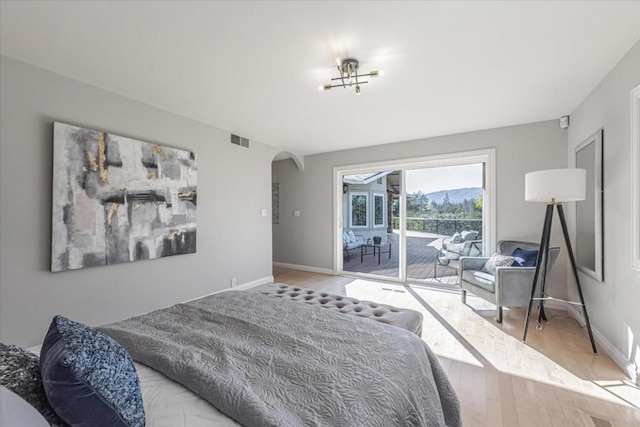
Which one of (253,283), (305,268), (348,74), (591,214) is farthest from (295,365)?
(305,268)

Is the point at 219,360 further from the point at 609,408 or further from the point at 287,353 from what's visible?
the point at 609,408

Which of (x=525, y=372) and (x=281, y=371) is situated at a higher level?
(x=281, y=371)

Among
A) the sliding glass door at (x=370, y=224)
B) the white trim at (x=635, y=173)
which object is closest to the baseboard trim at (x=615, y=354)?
the white trim at (x=635, y=173)

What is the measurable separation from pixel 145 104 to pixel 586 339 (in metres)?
5.29

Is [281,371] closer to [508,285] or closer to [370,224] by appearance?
[508,285]

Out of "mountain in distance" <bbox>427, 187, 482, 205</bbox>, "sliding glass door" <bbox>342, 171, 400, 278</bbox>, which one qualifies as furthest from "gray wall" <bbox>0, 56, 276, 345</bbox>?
"mountain in distance" <bbox>427, 187, 482, 205</bbox>

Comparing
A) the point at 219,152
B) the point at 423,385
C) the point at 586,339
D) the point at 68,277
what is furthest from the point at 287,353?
the point at 219,152

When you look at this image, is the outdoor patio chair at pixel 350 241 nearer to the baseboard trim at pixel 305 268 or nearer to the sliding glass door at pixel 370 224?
the sliding glass door at pixel 370 224

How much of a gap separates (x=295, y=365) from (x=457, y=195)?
13.4 feet

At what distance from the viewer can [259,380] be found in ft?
3.43

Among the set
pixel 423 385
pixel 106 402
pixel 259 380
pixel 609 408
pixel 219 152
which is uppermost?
pixel 219 152

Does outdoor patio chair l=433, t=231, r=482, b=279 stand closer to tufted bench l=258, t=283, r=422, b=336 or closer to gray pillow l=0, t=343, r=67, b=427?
tufted bench l=258, t=283, r=422, b=336

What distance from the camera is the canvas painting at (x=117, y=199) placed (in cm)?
249

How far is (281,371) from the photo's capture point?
1.10m
